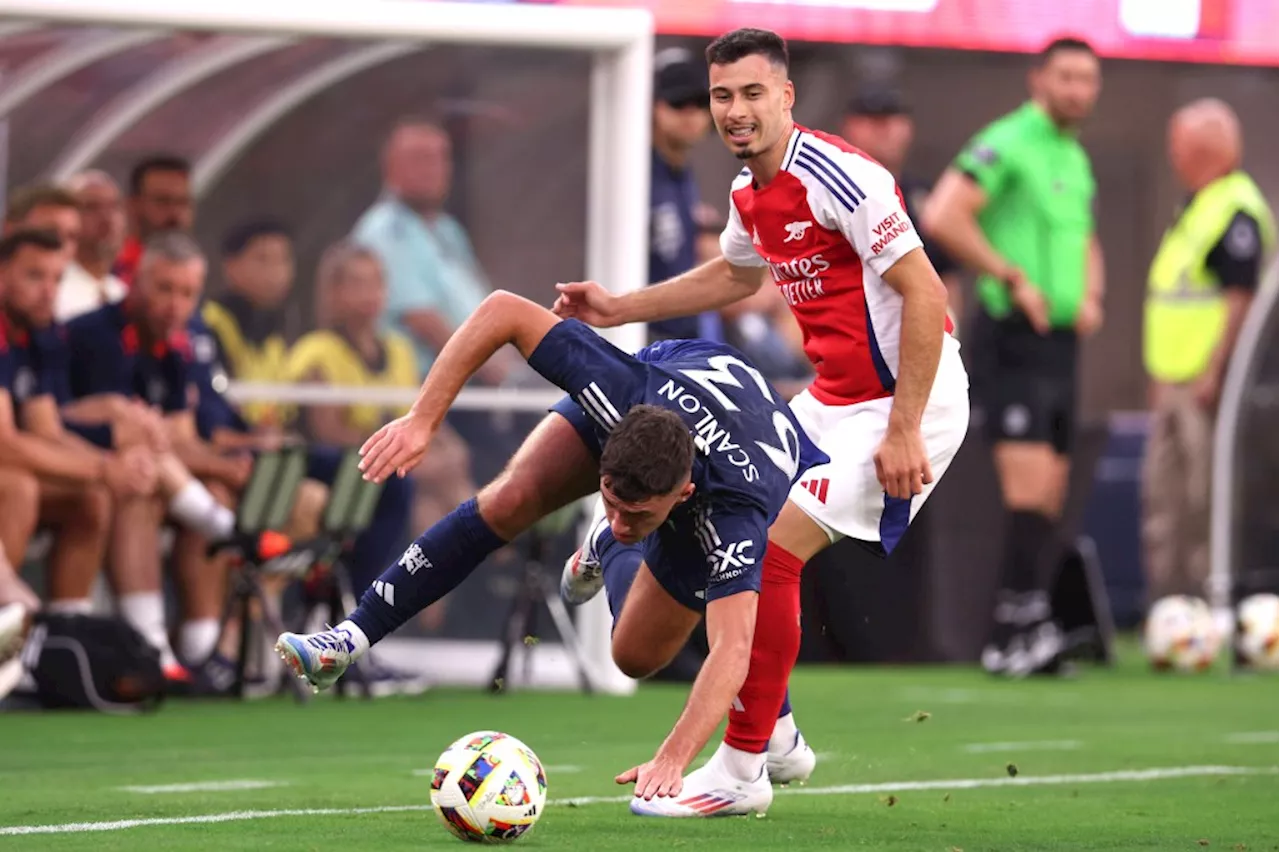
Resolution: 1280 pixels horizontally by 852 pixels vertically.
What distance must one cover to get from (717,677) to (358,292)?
6.57 meters

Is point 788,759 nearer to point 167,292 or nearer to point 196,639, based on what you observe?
point 196,639

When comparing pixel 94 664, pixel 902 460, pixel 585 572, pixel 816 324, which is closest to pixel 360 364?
pixel 94 664

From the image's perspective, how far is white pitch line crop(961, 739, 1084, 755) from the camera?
8.80 m

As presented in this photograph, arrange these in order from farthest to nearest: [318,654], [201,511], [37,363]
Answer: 1. [201,511]
2. [37,363]
3. [318,654]

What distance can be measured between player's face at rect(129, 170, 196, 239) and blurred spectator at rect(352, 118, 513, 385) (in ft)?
3.04

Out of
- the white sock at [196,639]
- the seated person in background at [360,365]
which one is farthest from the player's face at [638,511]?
the seated person in background at [360,365]

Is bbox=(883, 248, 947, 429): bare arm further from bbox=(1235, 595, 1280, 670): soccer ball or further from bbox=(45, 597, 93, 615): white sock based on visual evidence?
bbox=(1235, 595, 1280, 670): soccer ball

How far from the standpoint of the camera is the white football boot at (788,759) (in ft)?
23.0

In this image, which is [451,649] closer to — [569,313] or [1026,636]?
[1026,636]

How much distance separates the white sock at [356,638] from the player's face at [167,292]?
191 inches

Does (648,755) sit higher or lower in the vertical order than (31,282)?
lower

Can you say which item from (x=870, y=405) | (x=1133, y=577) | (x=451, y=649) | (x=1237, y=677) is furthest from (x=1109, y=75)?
(x=870, y=405)

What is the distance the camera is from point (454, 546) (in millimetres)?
6496

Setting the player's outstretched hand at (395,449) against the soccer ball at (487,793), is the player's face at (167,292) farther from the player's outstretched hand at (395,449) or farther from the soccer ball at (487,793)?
the soccer ball at (487,793)
